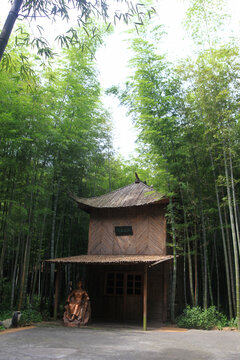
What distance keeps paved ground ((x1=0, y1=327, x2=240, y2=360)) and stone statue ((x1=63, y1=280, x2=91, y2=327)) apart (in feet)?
2.89

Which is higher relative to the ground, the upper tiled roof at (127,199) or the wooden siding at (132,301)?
the upper tiled roof at (127,199)

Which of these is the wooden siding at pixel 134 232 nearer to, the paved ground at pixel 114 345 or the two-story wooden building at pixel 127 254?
the two-story wooden building at pixel 127 254

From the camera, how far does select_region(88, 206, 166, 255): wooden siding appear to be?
953cm

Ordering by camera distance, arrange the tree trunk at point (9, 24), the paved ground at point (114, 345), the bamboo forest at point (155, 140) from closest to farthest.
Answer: the tree trunk at point (9, 24)
the paved ground at point (114, 345)
the bamboo forest at point (155, 140)

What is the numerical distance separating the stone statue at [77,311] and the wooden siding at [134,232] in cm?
218

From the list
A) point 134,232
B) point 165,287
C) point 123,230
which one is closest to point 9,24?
point 134,232

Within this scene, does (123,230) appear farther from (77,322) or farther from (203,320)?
(203,320)

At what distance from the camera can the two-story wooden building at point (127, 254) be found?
9.24 meters

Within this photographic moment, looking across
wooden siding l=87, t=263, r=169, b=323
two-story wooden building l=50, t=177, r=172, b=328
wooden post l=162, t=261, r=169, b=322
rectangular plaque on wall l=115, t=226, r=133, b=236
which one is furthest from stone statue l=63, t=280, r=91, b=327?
rectangular plaque on wall l=115, t=226, r=133, b=236

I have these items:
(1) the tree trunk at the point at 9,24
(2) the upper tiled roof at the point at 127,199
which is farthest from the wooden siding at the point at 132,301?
(1) the tree trunk at the point at 9,24

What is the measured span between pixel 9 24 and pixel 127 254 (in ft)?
26.3

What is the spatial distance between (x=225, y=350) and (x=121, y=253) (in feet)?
17.4

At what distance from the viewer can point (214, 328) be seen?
754 cm

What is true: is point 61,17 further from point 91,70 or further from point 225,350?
point 91,70
